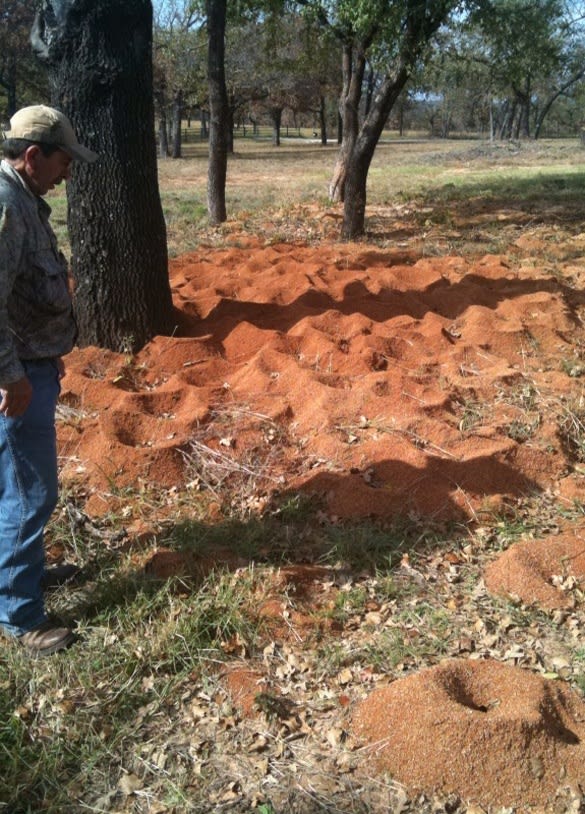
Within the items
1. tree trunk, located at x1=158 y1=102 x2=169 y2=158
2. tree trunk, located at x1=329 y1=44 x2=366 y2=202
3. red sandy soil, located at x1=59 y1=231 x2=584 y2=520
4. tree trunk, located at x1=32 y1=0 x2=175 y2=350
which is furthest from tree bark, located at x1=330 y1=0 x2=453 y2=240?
tree trunk, located at x1=158 y1=102 x2=169 y2=158

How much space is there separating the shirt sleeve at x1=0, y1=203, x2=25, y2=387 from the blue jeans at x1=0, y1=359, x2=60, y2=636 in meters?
0.24

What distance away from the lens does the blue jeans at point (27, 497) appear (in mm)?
2703

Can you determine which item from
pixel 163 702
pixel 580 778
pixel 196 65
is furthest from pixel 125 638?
pixel 196 65

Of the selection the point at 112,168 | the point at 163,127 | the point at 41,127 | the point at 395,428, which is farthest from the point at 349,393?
the point at 163,127

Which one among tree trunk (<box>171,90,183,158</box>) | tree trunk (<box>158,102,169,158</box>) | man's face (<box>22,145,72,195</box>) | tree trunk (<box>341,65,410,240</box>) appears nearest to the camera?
man's face (<box>22,145,72,195</box>)

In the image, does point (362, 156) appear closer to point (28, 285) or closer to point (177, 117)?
point (28, 285)

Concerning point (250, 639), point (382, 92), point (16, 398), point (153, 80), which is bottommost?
point (250, 639)

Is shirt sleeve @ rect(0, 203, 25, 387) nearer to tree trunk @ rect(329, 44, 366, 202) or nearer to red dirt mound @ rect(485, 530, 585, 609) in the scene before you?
red dirt mound @ rect(485, 530, 585, 609)

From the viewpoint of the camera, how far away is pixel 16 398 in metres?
2.52

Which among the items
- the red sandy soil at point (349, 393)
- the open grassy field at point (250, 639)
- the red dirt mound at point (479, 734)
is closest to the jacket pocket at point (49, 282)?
the open grassy field at point (250, 639)

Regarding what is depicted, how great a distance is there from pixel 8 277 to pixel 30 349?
32 cm

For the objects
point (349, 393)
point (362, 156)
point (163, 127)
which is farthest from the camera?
point (163, 127)

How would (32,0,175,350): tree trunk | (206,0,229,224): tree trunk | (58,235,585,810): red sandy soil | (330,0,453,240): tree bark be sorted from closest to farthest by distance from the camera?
1. (58,235,585,810): red sandy soil
2. (32,0,175,350): tree trunk
3. (330,0,453,240): tree bark
4. (206,0,229,224): tree trunk

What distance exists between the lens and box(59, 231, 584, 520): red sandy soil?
3863 mm
